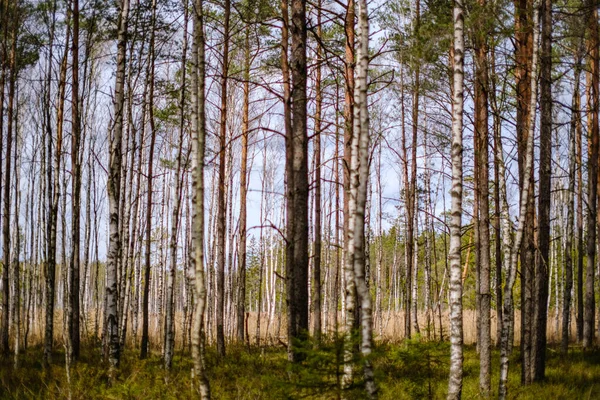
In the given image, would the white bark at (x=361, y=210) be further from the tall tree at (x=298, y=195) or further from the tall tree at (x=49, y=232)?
the tall tree at (x=49, y=232)

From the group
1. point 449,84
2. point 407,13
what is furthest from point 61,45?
point 407,13

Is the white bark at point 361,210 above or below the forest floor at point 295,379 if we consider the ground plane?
above

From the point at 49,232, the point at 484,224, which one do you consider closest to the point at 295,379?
the point at 484,224

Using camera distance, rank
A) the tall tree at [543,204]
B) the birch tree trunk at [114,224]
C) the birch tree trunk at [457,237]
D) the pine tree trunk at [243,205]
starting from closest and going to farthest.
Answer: the birch tree trunk at [457,237] < the birch tree trunk at [114,224] < the tall tree at [543,204] < the pine tree trunk at [243,205]

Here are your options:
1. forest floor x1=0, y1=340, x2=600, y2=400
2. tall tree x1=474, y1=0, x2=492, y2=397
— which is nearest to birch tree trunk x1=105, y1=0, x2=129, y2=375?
forest floor x1=0, y1=340, x2=600, y2=400

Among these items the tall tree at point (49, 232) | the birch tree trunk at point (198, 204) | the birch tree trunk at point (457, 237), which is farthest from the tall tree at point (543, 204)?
the tall tree at point (49, 232)

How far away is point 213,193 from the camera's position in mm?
19766

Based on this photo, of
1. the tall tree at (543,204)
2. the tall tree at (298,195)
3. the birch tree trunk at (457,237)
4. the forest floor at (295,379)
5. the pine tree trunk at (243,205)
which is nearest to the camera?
the forest floor at (295,379)

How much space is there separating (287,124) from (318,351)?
3408mm

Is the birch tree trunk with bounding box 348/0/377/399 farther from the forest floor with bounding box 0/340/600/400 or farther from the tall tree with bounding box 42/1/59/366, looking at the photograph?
the tall tree with bounding box 42/1/59/366

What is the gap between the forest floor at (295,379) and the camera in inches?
175

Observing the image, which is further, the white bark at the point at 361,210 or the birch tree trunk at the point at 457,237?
the birch tree trunk at the point at 457,237

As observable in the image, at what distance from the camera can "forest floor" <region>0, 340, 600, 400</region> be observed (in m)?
4.44

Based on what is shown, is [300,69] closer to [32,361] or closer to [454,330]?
[454,330]
